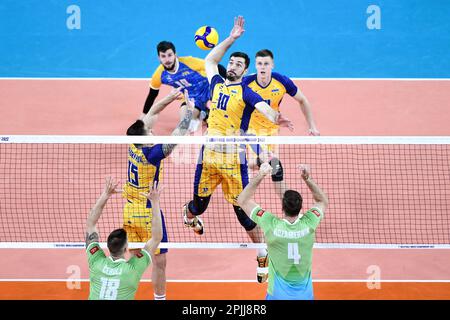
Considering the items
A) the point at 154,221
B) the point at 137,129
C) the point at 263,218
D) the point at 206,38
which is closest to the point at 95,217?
the point at 154,221

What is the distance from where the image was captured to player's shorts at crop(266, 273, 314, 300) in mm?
7793

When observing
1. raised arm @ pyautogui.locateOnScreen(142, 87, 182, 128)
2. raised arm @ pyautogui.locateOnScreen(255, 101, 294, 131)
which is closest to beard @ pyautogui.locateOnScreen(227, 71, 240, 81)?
raised arm @ pyautogui.locateOnScreen(255, 101, 294, 131)

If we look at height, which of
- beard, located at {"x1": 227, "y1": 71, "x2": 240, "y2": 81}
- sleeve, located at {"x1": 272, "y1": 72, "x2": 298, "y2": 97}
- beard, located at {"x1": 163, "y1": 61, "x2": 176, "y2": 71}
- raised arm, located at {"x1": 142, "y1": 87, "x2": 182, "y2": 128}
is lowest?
raised arm, located at {"x1": 142, "y1": 87, "x2": 182, "y2": 128}

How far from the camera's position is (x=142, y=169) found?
375 inches

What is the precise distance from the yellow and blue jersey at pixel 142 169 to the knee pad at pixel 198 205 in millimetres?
1173

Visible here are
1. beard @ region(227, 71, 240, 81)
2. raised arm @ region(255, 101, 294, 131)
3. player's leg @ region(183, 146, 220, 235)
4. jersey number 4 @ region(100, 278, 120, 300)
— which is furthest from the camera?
beard @ region(227, 71, 240, 81)

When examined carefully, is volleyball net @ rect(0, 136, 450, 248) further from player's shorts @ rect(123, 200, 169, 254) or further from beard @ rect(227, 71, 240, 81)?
player's shorts @ rect(123, 200, 169, 254)

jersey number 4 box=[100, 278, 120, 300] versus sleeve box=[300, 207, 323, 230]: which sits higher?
sleeve box=[300, 207, 323, 230]

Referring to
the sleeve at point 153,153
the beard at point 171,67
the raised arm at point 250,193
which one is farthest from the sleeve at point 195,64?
the raised arm at point 250,193

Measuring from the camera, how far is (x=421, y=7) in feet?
64.6

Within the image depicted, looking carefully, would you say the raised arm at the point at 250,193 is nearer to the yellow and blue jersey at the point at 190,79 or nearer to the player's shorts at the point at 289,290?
the player's shorts at the point at 289,290

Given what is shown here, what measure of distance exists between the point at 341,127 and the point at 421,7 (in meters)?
6.78

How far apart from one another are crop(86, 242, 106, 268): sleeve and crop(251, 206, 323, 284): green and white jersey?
1979mm
